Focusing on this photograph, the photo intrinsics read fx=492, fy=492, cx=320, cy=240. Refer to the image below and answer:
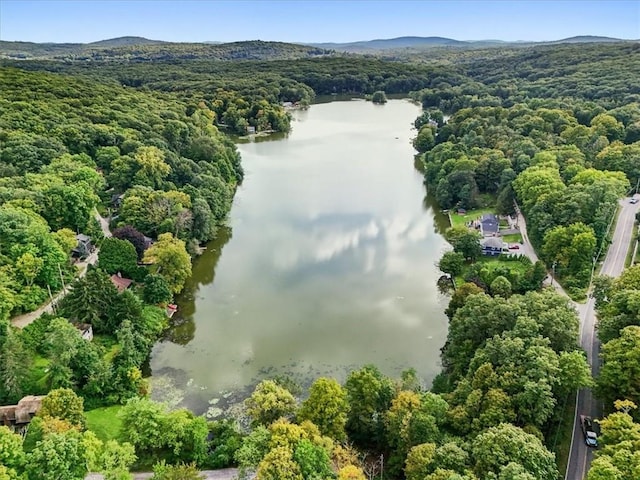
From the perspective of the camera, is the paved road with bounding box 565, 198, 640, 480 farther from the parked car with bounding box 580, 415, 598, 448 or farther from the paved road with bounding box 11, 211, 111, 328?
the paved road with bounding box 11, 211, 111, 328

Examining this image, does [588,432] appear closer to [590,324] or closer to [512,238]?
[590,324]

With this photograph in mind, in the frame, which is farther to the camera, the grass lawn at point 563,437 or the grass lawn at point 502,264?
the grass lawn at point 502,264

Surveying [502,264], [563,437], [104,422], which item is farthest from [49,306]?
[502,264]

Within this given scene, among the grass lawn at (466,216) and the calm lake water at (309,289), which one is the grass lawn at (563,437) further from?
the grass lawn at (466,216)

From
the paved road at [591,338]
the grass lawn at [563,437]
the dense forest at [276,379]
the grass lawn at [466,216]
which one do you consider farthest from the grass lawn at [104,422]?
the grass lawn at [466,216]

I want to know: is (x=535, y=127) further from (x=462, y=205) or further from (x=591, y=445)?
(x=591, y=445)

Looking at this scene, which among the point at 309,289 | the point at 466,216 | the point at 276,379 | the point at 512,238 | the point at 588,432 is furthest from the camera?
the point at 466,216

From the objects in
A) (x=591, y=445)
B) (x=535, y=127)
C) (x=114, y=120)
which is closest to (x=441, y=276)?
(x=591, y=445)

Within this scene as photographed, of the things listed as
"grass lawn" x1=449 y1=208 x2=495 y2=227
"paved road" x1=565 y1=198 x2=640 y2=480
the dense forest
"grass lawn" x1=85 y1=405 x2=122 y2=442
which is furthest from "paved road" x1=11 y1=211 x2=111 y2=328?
"grass lawn" x1=449 y1=208 x2=495 y2=227
